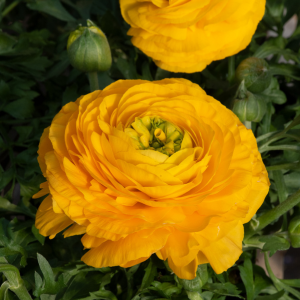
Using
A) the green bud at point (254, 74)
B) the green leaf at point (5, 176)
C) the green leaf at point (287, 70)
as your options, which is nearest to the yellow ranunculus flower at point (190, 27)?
the green bud at point (254, 74)

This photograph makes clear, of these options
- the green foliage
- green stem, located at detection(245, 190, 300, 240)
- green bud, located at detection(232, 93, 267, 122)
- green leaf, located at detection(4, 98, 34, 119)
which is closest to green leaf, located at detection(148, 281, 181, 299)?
the green foliage

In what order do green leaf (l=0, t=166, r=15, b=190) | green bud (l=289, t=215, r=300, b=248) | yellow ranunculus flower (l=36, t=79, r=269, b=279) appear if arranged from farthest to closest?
green leaf (l=0, t=166, r=15, b=190)
green bud (l=289, t=215, r=300, b=248)
yellow ranunculus flower (l=36, t=79, r=269, b=279)

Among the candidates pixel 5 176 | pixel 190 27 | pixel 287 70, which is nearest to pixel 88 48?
pixel 190 27

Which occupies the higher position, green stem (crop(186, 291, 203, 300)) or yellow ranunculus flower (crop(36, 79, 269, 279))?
yellow ranunculus flower (crop(36, 79, 269, 279))

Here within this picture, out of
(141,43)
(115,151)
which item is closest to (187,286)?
(115,151)

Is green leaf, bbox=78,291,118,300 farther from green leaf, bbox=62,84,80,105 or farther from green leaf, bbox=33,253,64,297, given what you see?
green leaf, bbox=62,84,80,105

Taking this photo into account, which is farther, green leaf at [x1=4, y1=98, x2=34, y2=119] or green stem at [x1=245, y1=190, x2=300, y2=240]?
green leaf at [x1=4, y1=98, x2=34, y2=119]

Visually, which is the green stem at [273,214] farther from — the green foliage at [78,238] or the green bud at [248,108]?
the green bud at [248,108]
